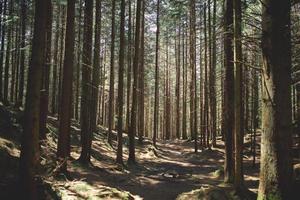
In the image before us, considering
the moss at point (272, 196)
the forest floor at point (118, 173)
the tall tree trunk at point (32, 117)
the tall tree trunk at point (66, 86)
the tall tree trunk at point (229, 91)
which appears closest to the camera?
the moss at point (272, 196)

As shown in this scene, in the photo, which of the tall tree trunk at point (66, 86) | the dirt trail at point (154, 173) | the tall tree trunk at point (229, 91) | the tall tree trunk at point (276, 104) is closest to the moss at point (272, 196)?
the tall tree trunk at point (276, 104)

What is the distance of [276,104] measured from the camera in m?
3.67

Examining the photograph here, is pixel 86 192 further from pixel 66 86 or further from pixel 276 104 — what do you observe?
pixel 276 104

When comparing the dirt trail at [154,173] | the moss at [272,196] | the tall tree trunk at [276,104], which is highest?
the tall tree trunk at [276,104]

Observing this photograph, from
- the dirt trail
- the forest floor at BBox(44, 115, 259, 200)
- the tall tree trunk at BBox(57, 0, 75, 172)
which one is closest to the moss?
the forest floor at BBox(44, 115, 259, 200)

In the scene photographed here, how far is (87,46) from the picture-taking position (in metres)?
15.1

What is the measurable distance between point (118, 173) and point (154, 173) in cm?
197

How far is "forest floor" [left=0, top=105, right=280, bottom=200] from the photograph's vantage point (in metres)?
9.26

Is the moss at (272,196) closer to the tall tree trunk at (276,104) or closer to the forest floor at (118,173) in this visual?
the tall tree trunk at (276,104)

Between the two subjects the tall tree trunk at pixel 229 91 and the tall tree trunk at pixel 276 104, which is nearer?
the tall tree trunk at pixel 276 104

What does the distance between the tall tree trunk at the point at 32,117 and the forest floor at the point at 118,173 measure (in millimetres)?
405

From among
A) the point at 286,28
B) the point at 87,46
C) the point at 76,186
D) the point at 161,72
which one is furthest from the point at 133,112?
the point at 161,72

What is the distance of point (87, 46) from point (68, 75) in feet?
10.8

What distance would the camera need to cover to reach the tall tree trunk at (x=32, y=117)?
6691 millimetres
